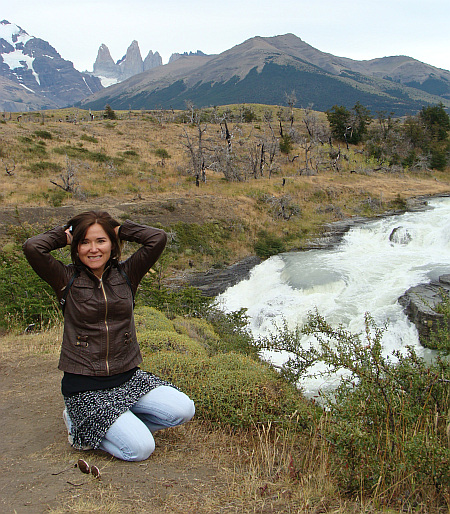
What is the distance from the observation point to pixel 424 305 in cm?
1075

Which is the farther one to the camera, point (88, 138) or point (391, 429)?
point (88, 138)

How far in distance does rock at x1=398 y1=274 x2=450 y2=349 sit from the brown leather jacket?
788 centimetres

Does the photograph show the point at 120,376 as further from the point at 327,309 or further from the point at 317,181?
the point at 317,181

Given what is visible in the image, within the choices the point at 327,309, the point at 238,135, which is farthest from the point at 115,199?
the point at 238,135

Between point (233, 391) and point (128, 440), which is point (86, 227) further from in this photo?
point (233, 391)

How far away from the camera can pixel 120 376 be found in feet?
9.89

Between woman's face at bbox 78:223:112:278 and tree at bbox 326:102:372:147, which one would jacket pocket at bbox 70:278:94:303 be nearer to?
woman's face at bbox 78:223:112:278

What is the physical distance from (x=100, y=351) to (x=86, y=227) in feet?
3.00

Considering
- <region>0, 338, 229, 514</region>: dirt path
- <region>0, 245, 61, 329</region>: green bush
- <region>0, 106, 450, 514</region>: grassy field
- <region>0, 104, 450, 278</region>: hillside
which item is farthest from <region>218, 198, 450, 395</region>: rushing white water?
<region>0, 338, 229, 514</region>: dirt path

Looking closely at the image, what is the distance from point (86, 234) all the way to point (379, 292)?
11.8 meters

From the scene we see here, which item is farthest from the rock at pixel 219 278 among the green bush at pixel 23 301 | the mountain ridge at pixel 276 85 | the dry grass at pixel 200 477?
the mountain ridge at pixel 276 85

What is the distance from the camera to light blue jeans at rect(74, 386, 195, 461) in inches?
109

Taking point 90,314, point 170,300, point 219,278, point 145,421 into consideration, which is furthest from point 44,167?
point 145,421

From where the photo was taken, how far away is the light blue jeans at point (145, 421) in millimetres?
2773
